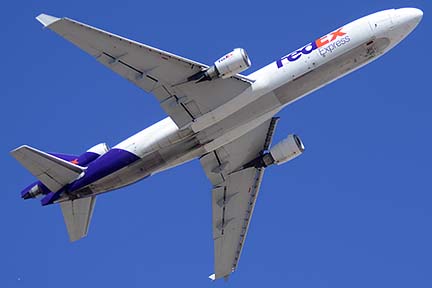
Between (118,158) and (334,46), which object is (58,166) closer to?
(118,158)

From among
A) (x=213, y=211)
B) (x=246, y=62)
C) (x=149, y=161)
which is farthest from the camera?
(x=213, y=211)

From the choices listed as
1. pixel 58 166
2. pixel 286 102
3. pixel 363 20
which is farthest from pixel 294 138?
pixel 58 166

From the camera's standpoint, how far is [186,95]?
68250 mm

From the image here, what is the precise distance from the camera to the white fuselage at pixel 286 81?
221ft

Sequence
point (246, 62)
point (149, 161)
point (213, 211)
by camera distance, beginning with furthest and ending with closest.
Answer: point (213, 211)
point (149, 161)
point (246, 62)

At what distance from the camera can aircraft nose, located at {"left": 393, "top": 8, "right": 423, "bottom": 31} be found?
67500 mm

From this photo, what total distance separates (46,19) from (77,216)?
17422 millimetres

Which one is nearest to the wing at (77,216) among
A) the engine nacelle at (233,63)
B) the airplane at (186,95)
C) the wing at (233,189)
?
the airplane at (186,95)

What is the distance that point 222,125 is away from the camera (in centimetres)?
6906

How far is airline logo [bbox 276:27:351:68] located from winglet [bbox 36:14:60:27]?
16503 mm

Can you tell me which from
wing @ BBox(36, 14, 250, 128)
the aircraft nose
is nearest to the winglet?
wing @ BBox(36, 14, 250, 128)

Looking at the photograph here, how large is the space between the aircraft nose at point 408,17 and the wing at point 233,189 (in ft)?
41.9

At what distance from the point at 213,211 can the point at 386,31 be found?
22.1 meters

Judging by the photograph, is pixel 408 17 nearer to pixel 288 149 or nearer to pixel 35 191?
pixel 288 149
